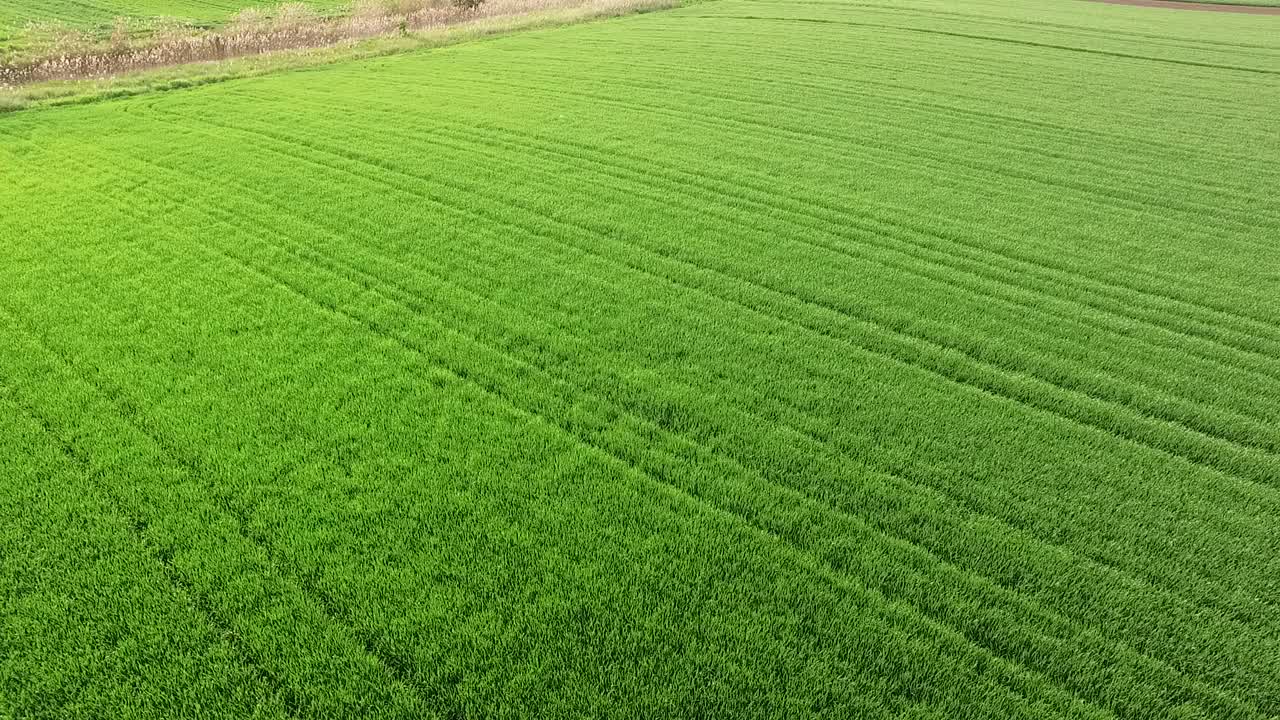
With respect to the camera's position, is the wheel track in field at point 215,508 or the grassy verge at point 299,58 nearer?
the wheel track in field at point 215,508

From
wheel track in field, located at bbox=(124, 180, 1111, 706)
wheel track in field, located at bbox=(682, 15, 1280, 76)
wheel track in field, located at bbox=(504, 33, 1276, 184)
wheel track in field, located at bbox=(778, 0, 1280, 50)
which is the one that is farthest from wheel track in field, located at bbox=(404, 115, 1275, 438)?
wheel track in field, located at bbox=(778, 0, 1280, 50)

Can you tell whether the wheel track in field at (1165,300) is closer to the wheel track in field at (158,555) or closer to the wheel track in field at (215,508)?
the wheel track in field at (215,508)

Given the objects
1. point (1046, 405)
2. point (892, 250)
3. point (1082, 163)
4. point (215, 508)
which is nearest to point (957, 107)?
point (1082, 163)

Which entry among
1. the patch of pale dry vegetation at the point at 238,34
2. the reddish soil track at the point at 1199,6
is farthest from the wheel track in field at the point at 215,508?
the reddish soil track at the point at 1199,6

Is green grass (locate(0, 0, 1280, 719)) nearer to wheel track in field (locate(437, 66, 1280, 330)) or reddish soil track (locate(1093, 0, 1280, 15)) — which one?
wheel track in field (locate(437, 66, 1280, 330))

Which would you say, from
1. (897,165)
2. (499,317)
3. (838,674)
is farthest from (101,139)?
(838,674)
